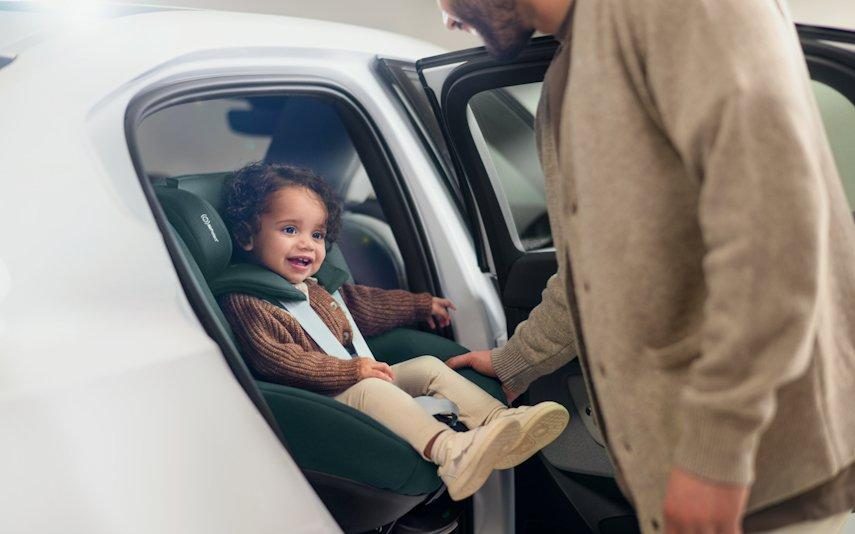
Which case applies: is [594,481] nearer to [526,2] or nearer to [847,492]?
[847,492]

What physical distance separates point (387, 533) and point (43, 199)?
0.95 meters

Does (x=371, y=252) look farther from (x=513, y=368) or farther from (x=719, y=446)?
(x=719, y=446)

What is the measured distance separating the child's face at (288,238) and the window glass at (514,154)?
43 cm

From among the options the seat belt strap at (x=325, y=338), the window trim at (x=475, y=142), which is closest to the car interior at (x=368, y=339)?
the seat belt strap at (x=325, y=338)

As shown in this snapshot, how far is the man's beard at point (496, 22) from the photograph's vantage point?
1193mm

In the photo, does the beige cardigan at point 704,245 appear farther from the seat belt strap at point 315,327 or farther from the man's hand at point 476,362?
the seat belt strap at point 315,327

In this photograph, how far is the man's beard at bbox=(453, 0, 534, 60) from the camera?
1.19 metres

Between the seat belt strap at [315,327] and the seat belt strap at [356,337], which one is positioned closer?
the seat belt strap at [315,327]

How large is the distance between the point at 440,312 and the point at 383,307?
0.15m

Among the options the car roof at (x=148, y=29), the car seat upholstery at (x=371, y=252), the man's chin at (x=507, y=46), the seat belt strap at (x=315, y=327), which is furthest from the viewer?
the car seat upholstery at (x=371, y=252)

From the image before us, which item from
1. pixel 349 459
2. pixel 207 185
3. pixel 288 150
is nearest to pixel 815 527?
pixel 349 459

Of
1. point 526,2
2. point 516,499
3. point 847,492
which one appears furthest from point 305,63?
point 847,492

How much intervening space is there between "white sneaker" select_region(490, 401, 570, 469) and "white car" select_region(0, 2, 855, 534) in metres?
0.16

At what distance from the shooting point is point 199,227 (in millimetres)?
1731
